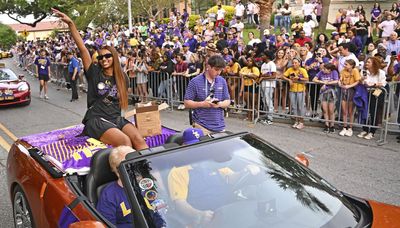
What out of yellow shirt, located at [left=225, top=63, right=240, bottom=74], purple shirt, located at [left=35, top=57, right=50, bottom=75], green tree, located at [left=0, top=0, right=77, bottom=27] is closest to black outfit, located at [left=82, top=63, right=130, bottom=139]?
yellow shirt, located at [left=225, top=63, right=240, bottom=74]

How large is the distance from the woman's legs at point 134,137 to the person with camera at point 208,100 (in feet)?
3.18

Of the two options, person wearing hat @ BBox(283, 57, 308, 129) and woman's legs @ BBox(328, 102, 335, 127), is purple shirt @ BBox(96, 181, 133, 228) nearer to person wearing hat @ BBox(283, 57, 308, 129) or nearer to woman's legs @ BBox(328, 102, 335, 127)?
woman's legs @ BBox(328, 102, 335, 127)

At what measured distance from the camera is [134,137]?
428 cm

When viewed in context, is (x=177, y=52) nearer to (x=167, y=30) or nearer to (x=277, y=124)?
(x=277, y=124)

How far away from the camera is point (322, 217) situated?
8.13 ft

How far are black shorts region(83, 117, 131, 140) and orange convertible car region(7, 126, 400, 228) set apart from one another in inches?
34.6

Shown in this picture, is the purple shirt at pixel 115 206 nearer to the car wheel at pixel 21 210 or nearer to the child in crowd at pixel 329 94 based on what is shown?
the car wheel at pixel 21 210

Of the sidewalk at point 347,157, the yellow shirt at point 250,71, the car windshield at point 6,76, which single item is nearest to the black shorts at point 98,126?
the sidewalk at point 347,157

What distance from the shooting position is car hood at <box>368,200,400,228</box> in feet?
8.02

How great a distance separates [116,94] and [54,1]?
2471 cm

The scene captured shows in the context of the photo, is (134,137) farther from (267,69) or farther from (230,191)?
(267,69)

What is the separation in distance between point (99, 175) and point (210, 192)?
3.64 feet

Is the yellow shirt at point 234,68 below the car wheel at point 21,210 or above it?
above

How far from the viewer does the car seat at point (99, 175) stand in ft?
10.5
